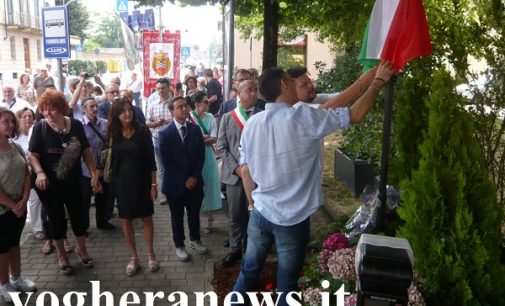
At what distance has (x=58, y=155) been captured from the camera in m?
5.25

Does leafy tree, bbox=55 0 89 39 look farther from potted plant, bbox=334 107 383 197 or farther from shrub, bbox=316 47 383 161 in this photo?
potted plant, bbox=334 107 383 197

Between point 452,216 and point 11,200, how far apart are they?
151 inches

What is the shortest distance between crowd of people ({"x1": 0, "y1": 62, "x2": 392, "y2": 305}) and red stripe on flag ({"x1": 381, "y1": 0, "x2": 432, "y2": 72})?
18 centimetres

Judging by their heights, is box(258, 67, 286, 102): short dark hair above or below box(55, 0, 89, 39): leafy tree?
below

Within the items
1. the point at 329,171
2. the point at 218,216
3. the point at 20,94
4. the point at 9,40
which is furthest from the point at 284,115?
the point at 9,40

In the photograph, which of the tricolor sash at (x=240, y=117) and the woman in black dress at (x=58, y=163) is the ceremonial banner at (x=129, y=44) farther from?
the tricolor sash at (x=240, y=117)

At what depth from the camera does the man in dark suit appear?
5.78m

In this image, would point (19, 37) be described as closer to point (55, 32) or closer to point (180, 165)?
point (55, 32)

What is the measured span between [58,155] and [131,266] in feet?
4.70

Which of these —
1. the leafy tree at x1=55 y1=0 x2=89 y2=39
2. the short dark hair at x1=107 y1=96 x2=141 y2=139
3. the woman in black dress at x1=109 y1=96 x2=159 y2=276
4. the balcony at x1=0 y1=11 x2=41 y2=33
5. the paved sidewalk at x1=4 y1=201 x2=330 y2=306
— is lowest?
the paved sidewalk at x1=4 y1=201 x2=330 y2=306

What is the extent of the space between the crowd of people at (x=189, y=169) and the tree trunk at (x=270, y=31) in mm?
2359

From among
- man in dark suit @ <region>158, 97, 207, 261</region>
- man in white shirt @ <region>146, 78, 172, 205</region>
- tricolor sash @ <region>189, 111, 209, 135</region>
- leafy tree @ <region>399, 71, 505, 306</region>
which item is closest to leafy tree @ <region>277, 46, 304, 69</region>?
man in white shirt @ <region>146, 78, 172, 205</region>

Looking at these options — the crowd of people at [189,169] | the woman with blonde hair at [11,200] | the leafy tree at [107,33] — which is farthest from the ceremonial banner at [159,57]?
the leafy tree at [107,33]

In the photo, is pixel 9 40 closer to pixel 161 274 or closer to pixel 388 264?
pixel 161 274
